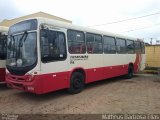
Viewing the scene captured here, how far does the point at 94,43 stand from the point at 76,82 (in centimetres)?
245

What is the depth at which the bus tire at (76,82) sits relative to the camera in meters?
9.70

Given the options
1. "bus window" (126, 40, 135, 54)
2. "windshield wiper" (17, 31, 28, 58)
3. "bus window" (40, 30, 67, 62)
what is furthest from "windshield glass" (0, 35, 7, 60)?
"bus window" (126, 40, 135, 54)

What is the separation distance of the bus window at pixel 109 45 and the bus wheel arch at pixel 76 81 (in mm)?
2612

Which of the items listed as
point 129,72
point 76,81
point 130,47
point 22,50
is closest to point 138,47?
→ point 130,47

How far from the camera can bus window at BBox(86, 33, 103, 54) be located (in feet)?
35.7

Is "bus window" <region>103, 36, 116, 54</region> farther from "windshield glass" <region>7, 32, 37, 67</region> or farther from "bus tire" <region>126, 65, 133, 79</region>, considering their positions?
"windshield glass" <region>7, 32, 37, 67</region>

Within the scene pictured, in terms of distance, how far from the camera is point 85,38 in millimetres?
10633

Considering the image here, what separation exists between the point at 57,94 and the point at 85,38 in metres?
2.88

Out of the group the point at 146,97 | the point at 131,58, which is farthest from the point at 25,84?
the point at 131,58

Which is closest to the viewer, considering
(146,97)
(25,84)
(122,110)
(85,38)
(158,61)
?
(122,110)

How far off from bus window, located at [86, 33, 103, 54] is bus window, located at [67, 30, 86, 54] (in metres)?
0.44

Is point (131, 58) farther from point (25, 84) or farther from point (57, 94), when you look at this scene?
point (25, 84)

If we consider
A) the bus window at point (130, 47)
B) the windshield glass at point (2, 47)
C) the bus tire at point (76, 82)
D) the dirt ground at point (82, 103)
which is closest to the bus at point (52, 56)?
the bus tire at point (76, 82)

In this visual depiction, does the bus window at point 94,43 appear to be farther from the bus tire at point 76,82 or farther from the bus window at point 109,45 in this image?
the bus tire at point 76,82
